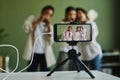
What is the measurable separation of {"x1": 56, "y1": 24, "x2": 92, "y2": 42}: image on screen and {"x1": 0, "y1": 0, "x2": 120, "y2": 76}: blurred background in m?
3.38

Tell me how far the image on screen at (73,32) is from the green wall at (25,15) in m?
3.45

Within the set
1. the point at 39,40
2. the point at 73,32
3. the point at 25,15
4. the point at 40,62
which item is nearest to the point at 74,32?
the point at 73,32

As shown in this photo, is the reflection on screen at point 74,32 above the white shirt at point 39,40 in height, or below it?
above

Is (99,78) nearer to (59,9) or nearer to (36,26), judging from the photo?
(36,26)

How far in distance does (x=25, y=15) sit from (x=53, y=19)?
495 mm

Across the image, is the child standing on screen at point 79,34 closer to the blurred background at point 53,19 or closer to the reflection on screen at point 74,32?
the reflection on screen at point 74,32

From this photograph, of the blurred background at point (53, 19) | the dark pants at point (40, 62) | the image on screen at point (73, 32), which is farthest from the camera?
the blurred background at point (53, 19)

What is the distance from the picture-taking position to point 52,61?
3.47m

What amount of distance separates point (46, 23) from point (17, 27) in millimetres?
1304

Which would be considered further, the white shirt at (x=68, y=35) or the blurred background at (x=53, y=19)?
the blurred background at (x=53, y=19)

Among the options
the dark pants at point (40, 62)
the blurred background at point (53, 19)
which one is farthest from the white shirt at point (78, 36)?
the blurred background at point (53, 19)

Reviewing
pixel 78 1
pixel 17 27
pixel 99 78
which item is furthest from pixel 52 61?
pixel 99 78

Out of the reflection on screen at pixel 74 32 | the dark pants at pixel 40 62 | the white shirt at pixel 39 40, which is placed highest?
the reflection on screen at pixel 74 32

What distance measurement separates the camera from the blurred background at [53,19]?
14.9 ft
